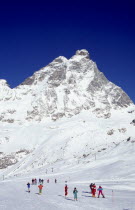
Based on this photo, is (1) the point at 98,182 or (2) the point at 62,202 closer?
(2) the point at 62,202

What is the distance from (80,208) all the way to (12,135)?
158 m

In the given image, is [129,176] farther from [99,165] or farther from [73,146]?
[73,146]

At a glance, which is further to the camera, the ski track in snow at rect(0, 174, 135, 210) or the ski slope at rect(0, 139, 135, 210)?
the ski slope at rect(0, 139, 135, 210)

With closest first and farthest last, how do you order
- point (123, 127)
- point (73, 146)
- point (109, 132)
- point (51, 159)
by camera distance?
point (51, 159)
point (73, 146)
point (109, 132)
point (123, 127)

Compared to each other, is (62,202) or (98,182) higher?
(98,182)

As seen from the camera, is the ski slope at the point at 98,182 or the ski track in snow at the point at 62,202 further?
the ski slope at the point at 98,182

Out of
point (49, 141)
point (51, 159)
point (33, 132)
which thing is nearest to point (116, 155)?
point (51, 159)

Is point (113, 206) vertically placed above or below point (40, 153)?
below

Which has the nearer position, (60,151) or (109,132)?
(60,151)

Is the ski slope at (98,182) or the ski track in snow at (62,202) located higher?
the ski slope at (98,182)

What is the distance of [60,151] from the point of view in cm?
12912

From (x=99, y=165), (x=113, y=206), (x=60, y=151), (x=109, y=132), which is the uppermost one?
(x=109, y=132)

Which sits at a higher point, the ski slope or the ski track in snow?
the ski slope

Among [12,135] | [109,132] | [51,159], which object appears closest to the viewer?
[51,159]
